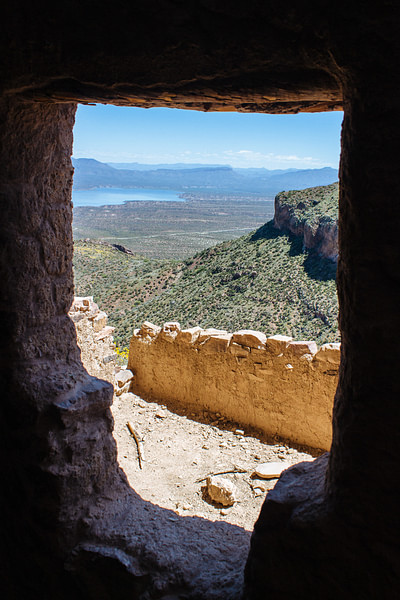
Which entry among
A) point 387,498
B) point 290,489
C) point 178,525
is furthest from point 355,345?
point 178,525

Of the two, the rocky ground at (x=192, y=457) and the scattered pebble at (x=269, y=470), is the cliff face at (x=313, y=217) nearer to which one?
the rocky ground at (x=192, y=457)

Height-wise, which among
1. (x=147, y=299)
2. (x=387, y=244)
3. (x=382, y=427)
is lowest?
(x=147, y=299)

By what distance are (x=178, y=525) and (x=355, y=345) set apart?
134 centimetres

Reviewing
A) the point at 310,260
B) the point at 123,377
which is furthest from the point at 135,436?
the point at 310,260

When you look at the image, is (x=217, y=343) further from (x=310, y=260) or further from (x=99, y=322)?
(x=310, y=260)

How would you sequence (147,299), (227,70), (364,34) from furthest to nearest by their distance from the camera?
(147,299) → (227,70) → (364,34)

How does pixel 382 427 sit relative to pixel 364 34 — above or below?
below

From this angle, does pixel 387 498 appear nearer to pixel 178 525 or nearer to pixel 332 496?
pixel 332 496

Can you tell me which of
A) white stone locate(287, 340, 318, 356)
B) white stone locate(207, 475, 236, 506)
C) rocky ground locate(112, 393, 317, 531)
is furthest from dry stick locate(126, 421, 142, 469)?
white stone locate(287, 340, 318, 356)

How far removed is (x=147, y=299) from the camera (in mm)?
19531

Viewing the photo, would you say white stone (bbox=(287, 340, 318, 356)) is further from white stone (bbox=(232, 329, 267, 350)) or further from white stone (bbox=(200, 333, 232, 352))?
white stone (bbox=(200, 333, 232, 352))

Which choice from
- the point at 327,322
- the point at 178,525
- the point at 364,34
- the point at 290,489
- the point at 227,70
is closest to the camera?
the point at 364,34

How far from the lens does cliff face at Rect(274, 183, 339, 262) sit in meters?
17.8

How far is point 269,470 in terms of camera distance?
3.68 meters
